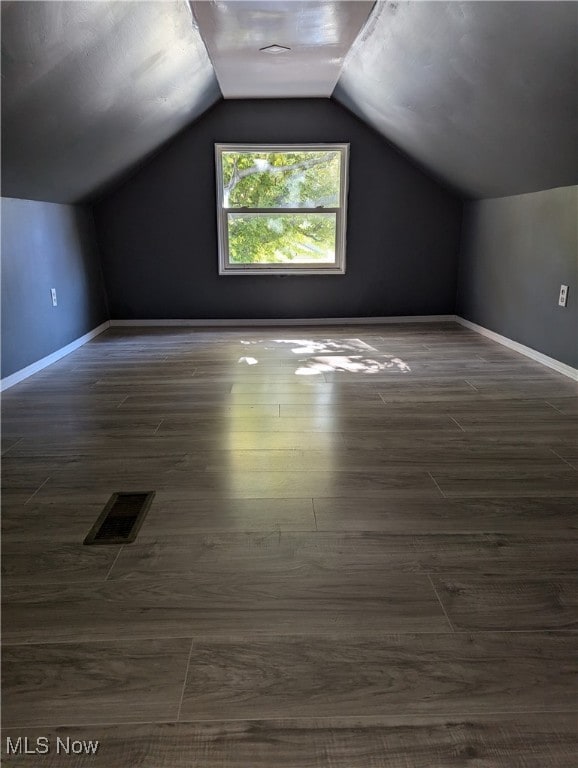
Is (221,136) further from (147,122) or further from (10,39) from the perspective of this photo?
(10,39)

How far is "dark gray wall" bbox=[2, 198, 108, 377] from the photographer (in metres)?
3.31

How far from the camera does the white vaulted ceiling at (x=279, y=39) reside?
9.12ft

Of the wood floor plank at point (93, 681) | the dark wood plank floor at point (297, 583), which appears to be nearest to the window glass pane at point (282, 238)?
the dark wood plank floor at point (297, 583)

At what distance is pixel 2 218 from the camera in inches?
127

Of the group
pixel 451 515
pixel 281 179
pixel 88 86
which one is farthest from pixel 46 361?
pixel 451 515

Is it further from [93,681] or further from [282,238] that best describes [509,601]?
[282,238]

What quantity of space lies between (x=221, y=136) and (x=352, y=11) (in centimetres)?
221

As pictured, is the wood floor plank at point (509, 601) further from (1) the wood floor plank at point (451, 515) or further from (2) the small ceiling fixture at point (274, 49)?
(2) the small ceiling fixture at point (274, 49)

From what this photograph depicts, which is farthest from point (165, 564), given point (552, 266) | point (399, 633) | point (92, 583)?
point (552, 266)

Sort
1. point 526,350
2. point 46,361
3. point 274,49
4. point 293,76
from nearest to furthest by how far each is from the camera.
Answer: point 274,49, point 46,361, point 526,350, point 293,76

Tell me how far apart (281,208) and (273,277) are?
2.09 feet

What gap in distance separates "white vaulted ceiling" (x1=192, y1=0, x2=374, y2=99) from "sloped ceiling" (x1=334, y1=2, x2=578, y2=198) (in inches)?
5.7

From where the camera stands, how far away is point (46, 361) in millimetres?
3734

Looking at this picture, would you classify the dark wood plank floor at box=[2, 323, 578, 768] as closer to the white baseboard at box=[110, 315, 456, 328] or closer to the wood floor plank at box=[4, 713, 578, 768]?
the wood floor plank at box=[4, 713, 578, 768]
